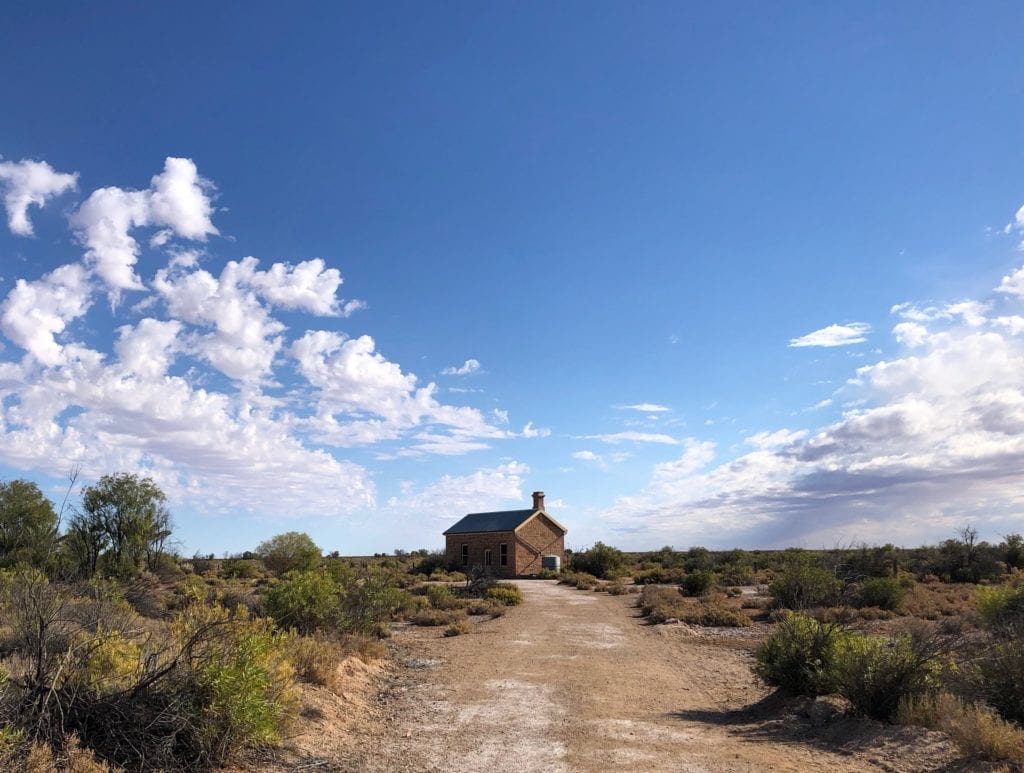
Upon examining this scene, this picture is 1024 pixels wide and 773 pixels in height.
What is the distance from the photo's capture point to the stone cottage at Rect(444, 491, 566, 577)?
47.6 metres

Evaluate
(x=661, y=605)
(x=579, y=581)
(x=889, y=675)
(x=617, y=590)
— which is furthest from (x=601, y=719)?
(x=579, y=581)

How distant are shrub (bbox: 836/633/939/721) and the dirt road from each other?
14.2 inches

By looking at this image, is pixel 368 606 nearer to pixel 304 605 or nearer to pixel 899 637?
pixel 304 605

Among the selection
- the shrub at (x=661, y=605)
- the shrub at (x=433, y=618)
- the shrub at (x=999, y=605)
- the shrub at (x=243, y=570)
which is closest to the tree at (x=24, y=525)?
the shrub at (x=243, y=570)

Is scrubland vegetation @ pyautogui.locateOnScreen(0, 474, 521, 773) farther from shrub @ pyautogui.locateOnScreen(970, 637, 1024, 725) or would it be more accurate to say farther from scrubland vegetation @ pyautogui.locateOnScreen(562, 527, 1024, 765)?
shrub @ pyautogui.locateOnScreen(970, 637, 1024, 725)

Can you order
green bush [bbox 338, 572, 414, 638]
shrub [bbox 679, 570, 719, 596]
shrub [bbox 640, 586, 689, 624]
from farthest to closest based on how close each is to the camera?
shrub [bbox 679, 570, 719, 596] → shrub [bbox 640, 586, 689, 624] → green bush [bbox 338, 572, 414, 638]

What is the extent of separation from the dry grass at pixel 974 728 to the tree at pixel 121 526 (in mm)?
27654

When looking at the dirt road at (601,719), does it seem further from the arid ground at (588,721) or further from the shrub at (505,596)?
the shrub at (505,596)

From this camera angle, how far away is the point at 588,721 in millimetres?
9461

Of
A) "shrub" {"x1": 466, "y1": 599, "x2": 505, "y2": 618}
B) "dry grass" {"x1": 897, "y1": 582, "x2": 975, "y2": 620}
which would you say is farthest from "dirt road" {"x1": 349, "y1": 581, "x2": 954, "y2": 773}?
"dry grass" {"x1": 897, "y1": 582, "x2": 975, "y2": 620}

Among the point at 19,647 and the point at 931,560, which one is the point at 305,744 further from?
the point at 931,560

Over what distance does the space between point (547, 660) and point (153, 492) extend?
74.4 feet

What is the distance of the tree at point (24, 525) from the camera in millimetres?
24566

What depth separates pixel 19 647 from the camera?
8.12 m
